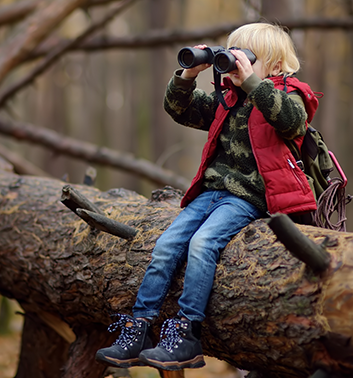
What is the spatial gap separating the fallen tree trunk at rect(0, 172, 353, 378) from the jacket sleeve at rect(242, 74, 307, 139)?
52 cm

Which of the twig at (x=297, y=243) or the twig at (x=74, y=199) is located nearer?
the twig at (x=297, y=243)

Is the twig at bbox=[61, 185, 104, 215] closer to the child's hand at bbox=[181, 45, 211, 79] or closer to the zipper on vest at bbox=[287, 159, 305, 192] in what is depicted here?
the child's hand at bbox=[181, 45, 211, 79]

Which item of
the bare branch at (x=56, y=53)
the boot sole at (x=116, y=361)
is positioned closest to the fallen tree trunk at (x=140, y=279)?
the boot sole at (x=116, y=361)

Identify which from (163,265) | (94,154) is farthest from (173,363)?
(94,154)

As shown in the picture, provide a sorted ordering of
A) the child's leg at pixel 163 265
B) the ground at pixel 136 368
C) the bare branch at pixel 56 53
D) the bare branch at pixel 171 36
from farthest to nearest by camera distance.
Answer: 1. the bare branch at pixel 56 53
2. the bare branch at pixel 171 36
3. the ground at pixel 136 368
4. the child's leg at pixel 163 265

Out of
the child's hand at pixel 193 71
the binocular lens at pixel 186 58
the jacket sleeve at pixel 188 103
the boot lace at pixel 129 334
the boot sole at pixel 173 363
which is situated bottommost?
the boot lace at pixel 129 334

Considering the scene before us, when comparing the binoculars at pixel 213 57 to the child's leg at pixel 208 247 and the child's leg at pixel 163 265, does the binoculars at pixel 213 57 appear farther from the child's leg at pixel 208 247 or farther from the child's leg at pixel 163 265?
the child's leg at pixel 163 265

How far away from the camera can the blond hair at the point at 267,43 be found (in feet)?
8.32

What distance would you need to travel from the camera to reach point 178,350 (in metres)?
2.18

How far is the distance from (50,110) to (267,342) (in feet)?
58.9

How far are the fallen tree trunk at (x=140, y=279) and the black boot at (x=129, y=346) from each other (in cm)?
21

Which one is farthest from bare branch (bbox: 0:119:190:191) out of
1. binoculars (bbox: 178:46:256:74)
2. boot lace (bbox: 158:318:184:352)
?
boot lace (bbox: 158:318:184:352)

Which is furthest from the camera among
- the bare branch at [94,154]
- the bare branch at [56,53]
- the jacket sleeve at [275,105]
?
the bare branch at [56,53]

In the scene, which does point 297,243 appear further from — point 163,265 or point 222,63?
point 222,63
